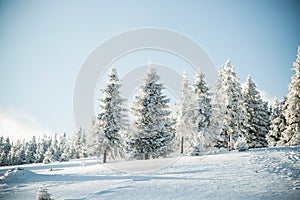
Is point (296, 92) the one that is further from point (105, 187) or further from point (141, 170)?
point (105, 187)

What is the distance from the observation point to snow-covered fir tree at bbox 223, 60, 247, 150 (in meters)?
32.2

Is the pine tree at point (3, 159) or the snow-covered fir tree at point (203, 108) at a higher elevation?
the snow-covered fir tree at point (203, 108)

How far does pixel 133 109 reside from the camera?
27.6 meters

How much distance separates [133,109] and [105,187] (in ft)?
51.3

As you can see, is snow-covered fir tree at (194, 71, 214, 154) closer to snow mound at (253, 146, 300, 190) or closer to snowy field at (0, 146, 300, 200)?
snowy field at (0, 146, 300, 200)

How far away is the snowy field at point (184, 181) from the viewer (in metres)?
10.7

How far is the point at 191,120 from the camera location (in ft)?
107

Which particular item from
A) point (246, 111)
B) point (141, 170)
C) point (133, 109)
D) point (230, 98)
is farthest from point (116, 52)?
point (141, 170)

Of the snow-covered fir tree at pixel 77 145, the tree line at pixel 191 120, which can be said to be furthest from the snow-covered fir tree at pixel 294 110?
the snow-covered fir tree at pixel 77 145

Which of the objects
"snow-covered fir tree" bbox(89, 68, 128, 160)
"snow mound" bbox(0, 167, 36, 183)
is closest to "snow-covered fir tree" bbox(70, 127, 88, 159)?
"snow-covered fir tree" bbox(89, 68, 128, 160)

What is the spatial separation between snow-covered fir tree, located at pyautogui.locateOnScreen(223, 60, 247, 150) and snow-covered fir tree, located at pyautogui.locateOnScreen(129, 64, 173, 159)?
33.6 feet

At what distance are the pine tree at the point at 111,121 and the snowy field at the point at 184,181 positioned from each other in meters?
8.52

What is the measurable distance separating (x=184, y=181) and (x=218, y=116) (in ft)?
73.0

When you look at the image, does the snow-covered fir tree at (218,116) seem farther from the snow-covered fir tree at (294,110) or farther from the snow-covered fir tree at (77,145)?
the snow-covered fir tree at (77,145)
